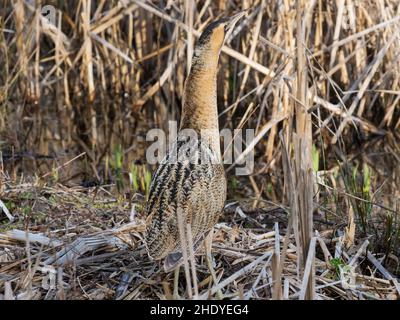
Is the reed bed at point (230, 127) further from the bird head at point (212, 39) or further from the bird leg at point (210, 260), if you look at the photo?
the bird head at point (212, 39)

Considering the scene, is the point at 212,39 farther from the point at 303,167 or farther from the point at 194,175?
the point at 303,167

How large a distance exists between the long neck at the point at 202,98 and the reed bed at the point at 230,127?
0.26 metres

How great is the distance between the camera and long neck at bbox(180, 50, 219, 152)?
2.62 m

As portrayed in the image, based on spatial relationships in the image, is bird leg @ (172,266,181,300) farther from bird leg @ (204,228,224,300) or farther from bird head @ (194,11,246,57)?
bird head @ (194,11,246,57)

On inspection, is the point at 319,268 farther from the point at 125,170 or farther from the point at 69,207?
the point at 125,170

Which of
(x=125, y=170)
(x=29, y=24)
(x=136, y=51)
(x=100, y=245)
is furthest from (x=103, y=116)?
(x=100, y=245)

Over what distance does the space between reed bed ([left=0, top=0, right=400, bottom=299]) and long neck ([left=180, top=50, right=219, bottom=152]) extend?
26 cm

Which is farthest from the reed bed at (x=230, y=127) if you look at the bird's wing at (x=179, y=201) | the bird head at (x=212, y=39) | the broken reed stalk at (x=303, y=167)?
the bird head at (x=212, y=39)

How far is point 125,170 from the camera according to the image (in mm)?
4410

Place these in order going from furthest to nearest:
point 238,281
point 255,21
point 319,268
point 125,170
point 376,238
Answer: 1. point 255,21
2. point 125,170
3. point 376,238
4. point 319,268
5. point 238,281

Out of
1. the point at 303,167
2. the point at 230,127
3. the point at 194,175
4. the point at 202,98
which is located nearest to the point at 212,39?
the point at 202,98

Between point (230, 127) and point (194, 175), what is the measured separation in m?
2.70

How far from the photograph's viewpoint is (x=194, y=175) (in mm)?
2459
